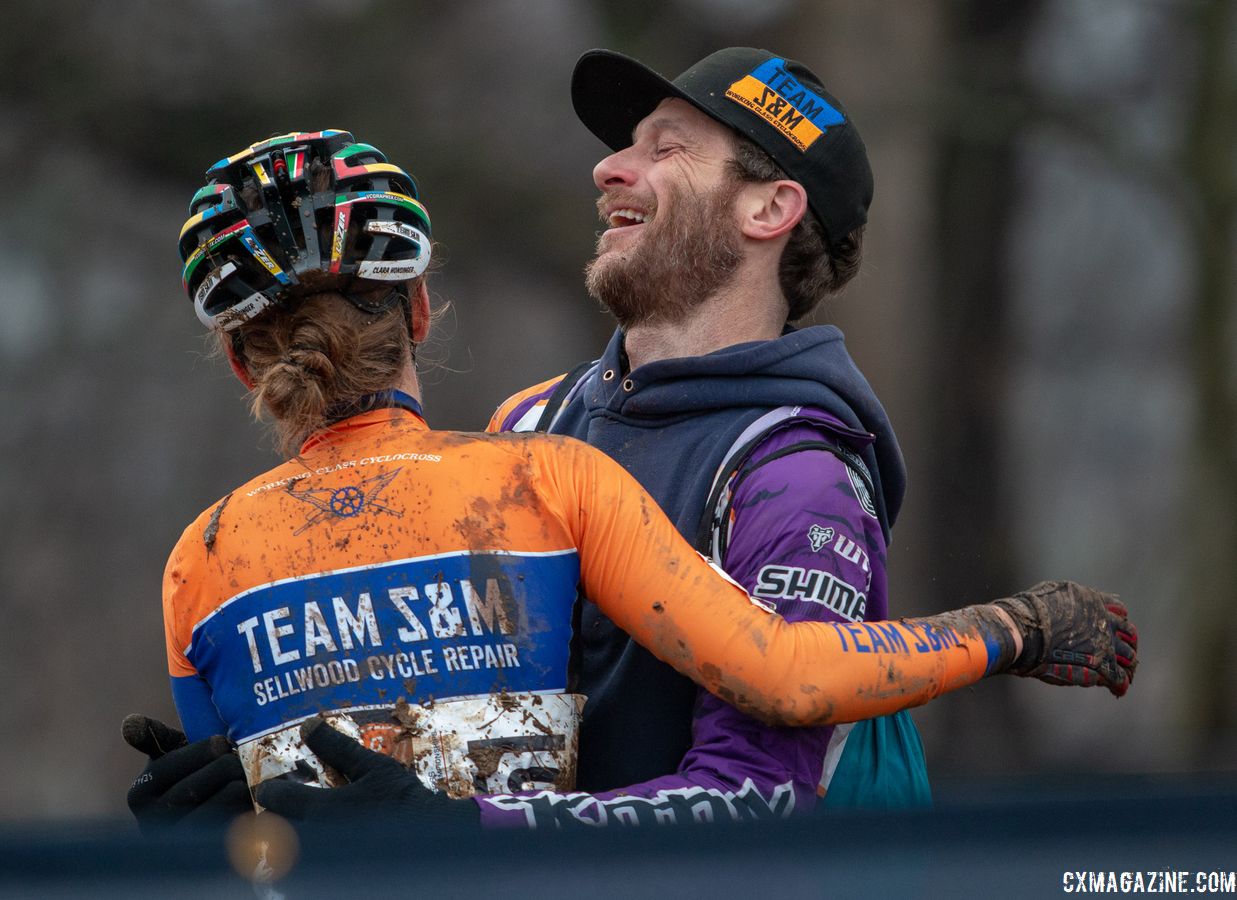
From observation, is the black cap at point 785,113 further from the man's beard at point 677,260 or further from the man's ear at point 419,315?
the man's ear at point 419,315

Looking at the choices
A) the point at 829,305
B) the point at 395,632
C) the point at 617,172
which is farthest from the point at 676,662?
the point at 829,305

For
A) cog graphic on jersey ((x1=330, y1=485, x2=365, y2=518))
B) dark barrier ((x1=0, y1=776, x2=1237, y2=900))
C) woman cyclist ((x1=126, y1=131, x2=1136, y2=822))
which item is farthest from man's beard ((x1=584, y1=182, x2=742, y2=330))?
dark barrier ((x1=0, y1=776, x2=1237, y2=900))

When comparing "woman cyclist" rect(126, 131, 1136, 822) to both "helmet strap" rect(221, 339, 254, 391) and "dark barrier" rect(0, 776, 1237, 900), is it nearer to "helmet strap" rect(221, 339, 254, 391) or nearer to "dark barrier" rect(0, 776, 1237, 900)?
"helmet strap" rect(221, 339, 254, 391)

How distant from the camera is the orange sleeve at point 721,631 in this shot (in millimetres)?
2848

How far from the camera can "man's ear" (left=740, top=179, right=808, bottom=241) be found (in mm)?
3840

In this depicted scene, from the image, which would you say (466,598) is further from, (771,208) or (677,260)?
(771,208)

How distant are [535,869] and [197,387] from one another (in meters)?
12.4

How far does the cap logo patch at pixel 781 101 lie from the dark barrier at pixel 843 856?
77.5 inches

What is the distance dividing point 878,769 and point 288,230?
5.01 feet

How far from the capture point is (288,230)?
118 inches

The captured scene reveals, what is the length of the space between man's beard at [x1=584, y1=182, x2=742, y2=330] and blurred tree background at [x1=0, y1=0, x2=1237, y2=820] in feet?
26.3

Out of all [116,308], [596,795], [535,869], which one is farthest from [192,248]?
[116,308]

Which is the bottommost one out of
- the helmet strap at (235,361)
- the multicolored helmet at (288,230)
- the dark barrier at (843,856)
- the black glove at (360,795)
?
the dark barrier at (843,856)

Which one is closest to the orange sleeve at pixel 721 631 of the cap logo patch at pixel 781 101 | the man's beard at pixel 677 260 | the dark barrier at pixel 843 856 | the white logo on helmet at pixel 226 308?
the white logo on helmet at pixel 226 308
